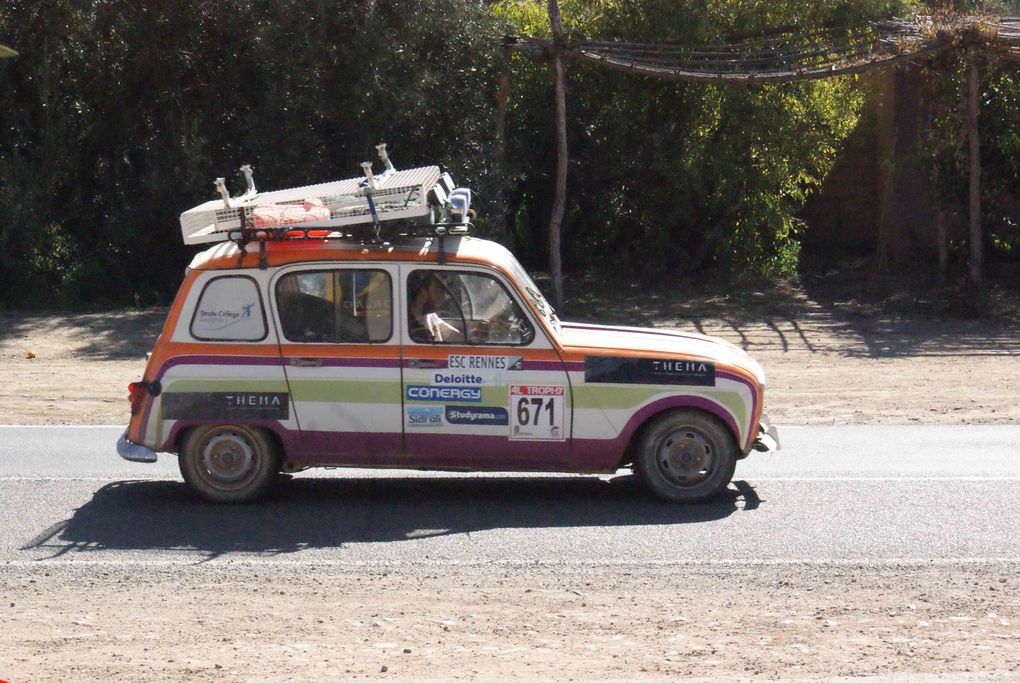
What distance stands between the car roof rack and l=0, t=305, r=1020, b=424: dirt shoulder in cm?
464

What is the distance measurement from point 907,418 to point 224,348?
7.05m

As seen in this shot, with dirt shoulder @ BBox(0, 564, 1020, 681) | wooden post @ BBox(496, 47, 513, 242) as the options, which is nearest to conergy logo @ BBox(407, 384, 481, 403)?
dirt shoulder @ BBox(0, 564, 1020, 681)

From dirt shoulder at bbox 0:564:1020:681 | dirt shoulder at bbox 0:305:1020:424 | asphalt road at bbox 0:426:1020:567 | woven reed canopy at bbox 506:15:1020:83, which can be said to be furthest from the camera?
woven reed canopy at bbox 506:15:1020:83

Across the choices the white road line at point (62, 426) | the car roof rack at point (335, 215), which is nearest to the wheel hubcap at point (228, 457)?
the car roof rack at point (335, 215)

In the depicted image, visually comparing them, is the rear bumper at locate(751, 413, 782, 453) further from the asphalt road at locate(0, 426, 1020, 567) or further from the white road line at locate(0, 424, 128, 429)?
the white road line at locate(0, 424, 128, 429)

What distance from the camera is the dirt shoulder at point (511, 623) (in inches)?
206

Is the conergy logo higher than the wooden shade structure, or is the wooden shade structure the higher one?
the wooden shade structure

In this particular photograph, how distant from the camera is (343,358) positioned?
309 inches

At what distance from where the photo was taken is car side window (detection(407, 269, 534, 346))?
25.8 feet

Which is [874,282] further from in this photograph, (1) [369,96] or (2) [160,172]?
(2) [160,172]

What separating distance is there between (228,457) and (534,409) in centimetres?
204

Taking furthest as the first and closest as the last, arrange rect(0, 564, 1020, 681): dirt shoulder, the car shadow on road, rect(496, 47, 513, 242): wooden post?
rect(496, 47, 513, 242): wooden post < the car shadow on road < rect(0, 564, 1020, 681): dirt shoulder

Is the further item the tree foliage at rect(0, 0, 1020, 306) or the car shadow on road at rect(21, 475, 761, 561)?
the tree foliage at rect(0, 0, 1020, 306)

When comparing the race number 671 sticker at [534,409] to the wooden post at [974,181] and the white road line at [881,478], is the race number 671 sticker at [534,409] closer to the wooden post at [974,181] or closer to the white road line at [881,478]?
the white road line at [881,478]
